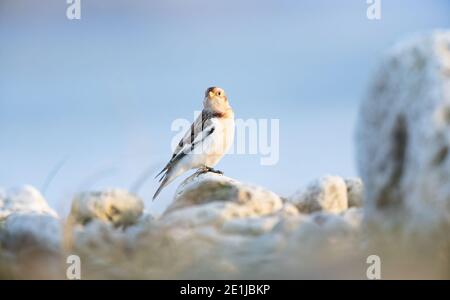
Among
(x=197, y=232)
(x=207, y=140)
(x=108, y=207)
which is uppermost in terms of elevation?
(x=207, y=140)

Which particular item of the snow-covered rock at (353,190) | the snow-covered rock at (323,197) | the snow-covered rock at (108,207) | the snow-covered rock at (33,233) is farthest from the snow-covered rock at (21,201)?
the snow-covered rock at (353,190)

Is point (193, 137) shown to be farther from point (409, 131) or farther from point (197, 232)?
point (409, 131)

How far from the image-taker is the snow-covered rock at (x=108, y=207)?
9.01ft

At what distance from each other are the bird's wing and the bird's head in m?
0.05

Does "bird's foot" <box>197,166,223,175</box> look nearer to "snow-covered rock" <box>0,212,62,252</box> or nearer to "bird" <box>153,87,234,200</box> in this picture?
"bird" <box>153,87,234,200</box>

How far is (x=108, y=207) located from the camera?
2766mm

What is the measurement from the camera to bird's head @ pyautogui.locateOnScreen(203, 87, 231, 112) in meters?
3.57

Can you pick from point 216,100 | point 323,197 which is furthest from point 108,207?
point 216,100

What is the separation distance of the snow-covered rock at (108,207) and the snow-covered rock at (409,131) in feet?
3.16

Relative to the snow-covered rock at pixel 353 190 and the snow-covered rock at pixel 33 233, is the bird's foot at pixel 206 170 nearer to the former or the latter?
the snow-covered rock at pixel 353 190

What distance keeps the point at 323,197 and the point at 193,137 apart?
3.28ft
